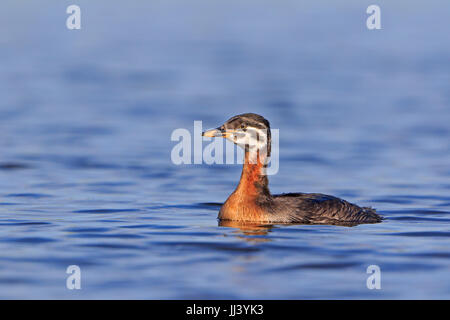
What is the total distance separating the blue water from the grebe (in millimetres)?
331

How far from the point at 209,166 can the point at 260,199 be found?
7911mm

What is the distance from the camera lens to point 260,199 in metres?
15.5

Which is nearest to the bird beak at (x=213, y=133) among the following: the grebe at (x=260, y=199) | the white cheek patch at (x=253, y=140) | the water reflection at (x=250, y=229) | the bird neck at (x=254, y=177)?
the grebe at (x=260, y=199)

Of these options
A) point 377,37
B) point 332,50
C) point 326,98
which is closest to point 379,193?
point 326,98

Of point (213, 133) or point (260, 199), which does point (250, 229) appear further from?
point (213, 133)

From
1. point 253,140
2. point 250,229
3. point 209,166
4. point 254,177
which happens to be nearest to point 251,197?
point 254,177

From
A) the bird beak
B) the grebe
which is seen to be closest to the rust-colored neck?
the grebe

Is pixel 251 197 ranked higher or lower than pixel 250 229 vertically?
higher

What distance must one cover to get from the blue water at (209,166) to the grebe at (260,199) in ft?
1.09

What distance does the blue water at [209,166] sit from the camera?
1245cm

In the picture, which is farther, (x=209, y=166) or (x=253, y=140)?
(x=209, y=166)

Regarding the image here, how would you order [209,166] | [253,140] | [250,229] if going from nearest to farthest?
1. [250,229]
2. [253,140]
3. [209,166]

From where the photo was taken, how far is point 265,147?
610 inches

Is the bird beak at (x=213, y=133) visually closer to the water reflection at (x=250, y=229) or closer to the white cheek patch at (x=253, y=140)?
the white cheek patch at (x=253, y=140)
